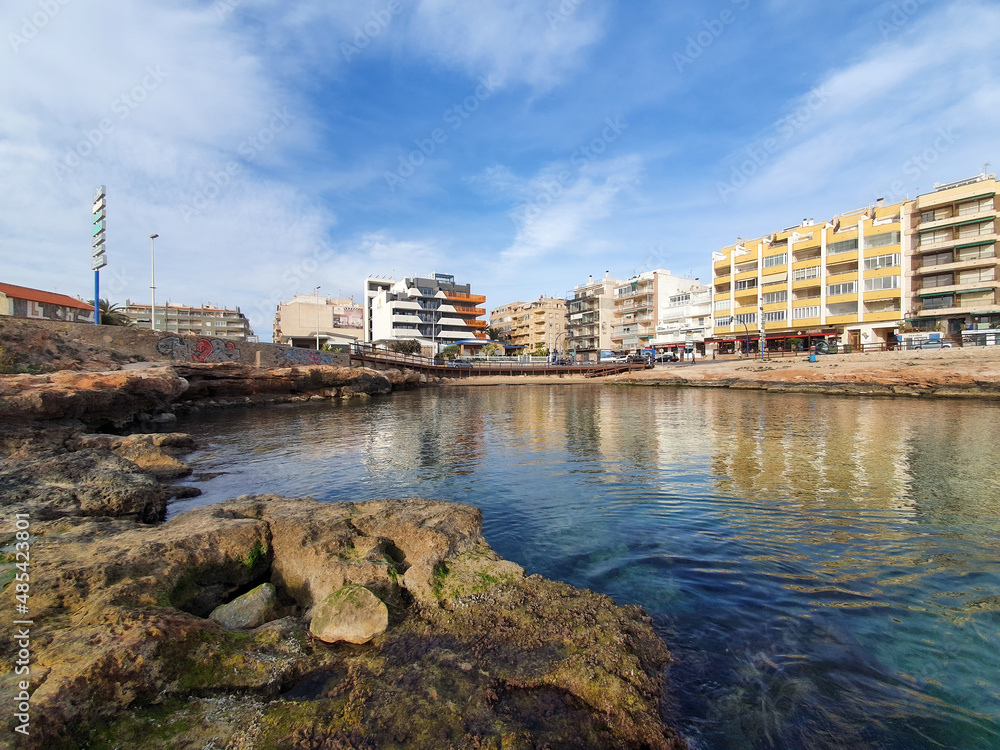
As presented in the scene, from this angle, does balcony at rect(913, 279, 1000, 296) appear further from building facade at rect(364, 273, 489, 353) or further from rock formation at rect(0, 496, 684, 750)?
building facade at rect(364, 273, 489, 353)

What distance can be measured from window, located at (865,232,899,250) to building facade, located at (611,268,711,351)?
83.1 feet

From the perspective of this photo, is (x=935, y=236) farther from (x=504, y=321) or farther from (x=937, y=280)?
(x=504, y=321)

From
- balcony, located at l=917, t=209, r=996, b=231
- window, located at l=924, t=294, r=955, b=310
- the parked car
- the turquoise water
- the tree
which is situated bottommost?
the turquoise water

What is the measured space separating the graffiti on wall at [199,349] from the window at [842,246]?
70989 millimetres

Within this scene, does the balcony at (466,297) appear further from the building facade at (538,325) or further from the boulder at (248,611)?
the boulder at (248,611)

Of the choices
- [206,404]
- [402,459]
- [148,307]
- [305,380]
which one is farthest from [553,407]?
[148,307]

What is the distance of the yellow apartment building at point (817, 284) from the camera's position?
5581 cm

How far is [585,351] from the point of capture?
11038cm

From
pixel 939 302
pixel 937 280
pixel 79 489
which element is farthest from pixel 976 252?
pixel 79 489

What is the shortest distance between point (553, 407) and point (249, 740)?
3143 centimetres

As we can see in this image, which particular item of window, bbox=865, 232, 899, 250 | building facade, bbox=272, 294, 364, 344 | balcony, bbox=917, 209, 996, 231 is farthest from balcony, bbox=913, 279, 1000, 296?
building facade, bbox=272, 294, 364, 344

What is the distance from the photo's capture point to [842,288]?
58938mm

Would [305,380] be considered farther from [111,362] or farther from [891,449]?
[891,449]

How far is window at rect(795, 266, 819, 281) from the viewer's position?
61616mm
